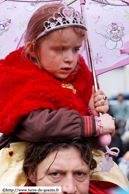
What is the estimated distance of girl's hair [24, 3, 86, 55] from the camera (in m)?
1.79

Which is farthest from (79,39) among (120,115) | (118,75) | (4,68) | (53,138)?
(118,75)

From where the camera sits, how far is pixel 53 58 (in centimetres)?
179

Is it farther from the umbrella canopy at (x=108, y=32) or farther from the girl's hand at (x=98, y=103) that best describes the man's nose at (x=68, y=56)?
the umbrella canopy at (x=108, y=32)

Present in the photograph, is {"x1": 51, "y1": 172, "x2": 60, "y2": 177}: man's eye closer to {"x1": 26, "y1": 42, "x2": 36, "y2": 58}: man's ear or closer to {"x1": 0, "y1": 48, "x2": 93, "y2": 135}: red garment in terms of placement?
{"x1": 0, "y1": 48, "x2": 93, "y2": 135}: red garment

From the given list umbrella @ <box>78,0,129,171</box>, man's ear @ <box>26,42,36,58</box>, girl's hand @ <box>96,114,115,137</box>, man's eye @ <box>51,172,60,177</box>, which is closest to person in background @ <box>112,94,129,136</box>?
umbrella @ <box>78,0,129,171</box>

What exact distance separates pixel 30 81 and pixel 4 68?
20 centimetres

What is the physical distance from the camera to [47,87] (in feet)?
5.68

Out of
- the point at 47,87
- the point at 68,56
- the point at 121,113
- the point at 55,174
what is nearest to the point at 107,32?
the point at 68,56

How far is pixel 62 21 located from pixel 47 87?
Result: 0.45m

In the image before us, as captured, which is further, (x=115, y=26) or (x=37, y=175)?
(x=115, y=26)

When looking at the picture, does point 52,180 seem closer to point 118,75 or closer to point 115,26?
point 115,26

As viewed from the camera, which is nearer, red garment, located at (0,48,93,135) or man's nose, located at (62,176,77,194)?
man's nose, located at (62,176,77,194)

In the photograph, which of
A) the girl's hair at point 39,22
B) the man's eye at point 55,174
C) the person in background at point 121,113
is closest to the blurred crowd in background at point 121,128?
the person in background at point 121,113

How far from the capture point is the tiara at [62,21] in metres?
1.73
